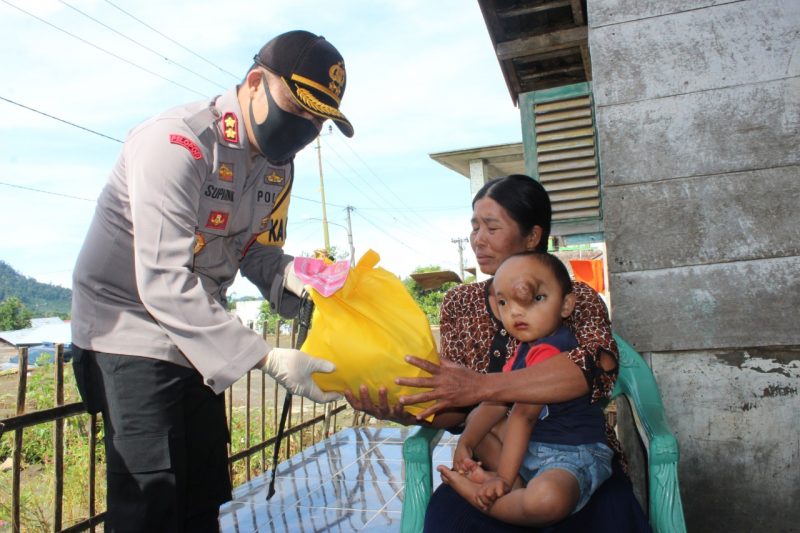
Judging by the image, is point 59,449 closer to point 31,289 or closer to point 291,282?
point 291,282

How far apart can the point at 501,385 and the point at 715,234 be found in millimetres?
1171

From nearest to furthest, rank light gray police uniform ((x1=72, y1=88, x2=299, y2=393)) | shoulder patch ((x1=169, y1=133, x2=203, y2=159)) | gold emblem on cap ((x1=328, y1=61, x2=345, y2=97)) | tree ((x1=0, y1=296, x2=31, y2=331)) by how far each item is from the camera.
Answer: light gray police uniform ((x1=72, y1=88, x2=299, y2=393)) < shoulder patch ((x1=169, y1=133, x2=203, y2=159)) < gold emblem on cap ((x1=328, y1=61, x2=345, y2=97)) < tree ((x1=0, y1=296, x2=31, y2=331))

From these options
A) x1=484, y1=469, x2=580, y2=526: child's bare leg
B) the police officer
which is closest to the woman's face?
the police officer

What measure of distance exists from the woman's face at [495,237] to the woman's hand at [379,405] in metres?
0.62

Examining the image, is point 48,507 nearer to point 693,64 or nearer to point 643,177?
point 643,177

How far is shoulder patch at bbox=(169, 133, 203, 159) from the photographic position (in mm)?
1771

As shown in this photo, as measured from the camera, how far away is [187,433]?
199 cm

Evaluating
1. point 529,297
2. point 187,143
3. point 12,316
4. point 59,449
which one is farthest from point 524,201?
point 12,316

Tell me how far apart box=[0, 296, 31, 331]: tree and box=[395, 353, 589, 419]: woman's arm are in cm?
4078

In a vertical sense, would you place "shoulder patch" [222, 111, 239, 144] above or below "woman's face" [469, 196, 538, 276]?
above

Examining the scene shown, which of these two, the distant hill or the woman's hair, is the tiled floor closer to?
the woman's hair

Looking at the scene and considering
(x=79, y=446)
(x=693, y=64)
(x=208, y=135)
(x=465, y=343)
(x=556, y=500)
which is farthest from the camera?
(x=79, y=446)

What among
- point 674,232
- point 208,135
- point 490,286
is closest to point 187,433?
point 208,135

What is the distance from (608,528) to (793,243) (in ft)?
4.37
